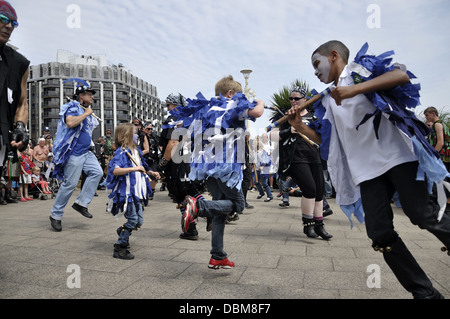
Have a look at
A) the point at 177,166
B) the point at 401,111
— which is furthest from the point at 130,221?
the point at 401,111

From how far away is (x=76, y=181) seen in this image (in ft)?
17.6

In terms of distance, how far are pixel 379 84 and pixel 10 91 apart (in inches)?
111

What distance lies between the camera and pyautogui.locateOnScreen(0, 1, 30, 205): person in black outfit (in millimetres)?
2703

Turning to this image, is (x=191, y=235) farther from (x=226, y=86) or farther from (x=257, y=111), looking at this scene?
(x=257, y=111)

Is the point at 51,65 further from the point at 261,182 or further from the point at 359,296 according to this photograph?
the point at 359,296

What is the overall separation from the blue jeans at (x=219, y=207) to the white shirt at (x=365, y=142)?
117cm

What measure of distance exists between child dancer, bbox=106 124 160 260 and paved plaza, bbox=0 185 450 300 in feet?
0.99

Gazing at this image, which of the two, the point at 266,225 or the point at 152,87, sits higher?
the point at 152,87

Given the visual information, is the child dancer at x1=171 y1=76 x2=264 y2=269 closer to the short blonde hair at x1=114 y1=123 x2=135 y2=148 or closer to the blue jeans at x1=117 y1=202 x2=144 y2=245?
the blue jeans at x1=117 y1=202 x2=144 y2=245

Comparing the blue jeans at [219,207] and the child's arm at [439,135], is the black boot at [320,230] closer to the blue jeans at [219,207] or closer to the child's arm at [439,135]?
the blue jeans at [219,207]

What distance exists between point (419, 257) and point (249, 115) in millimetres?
2383

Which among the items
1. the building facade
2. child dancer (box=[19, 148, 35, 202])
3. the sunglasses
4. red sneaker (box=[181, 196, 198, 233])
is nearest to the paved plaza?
red sneaker (box=[181, 196, 198, 233])

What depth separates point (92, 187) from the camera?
5.55 m

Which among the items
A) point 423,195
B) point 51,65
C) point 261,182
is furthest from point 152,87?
point 423,195
